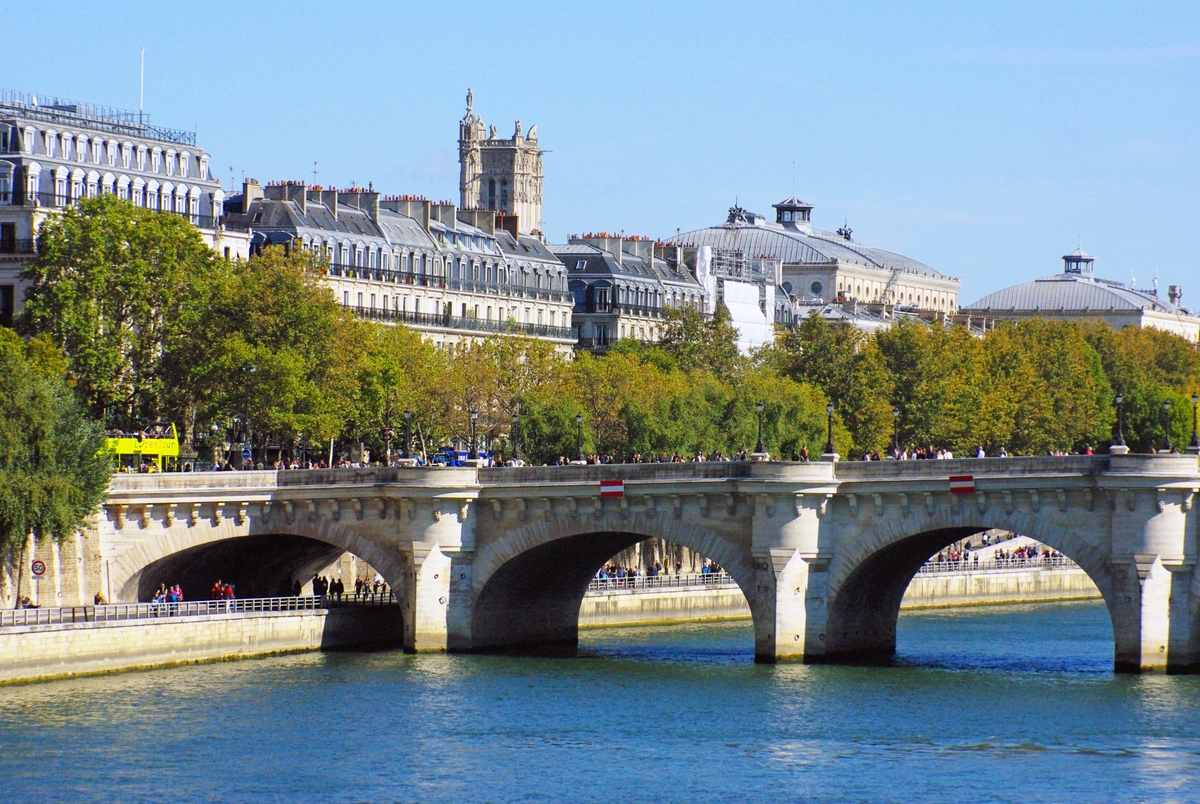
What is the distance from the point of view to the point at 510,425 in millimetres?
108062

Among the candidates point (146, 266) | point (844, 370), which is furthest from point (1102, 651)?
point (844, 370)

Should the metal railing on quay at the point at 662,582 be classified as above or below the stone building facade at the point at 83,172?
below

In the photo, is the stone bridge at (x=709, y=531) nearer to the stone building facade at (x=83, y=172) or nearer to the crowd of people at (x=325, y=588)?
the crowd of people at (x=325, y=588)

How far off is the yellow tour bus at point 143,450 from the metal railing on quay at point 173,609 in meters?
6.44

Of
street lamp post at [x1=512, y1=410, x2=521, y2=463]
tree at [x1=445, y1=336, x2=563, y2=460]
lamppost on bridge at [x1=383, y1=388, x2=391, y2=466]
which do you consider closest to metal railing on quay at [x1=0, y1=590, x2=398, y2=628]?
street lamp post at [x1=512, y1=410, x2=521, y2=463]

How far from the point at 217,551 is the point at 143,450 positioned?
4567 mm

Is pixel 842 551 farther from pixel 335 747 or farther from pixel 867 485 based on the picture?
pixel 335 747

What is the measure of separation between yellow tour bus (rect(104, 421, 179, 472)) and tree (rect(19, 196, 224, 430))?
255cm

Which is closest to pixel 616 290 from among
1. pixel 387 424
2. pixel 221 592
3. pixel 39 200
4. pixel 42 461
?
pixel 387 424

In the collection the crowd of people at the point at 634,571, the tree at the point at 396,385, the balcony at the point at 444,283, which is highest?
the balcony at the point at 444,283

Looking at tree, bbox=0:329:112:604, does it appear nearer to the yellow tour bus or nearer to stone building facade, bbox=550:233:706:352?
the yellow tour bus

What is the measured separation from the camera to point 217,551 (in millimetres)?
83875

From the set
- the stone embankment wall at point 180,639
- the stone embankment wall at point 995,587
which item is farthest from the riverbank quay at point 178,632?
the stone embankment wall at point 995,587

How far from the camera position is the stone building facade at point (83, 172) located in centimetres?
9900
